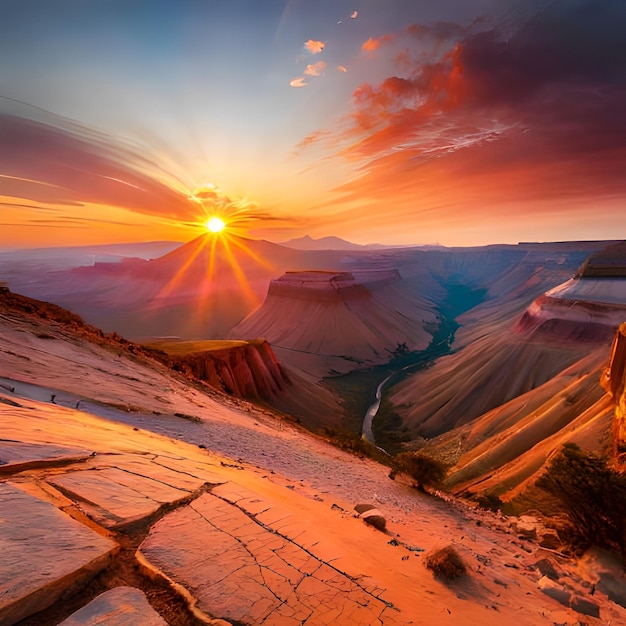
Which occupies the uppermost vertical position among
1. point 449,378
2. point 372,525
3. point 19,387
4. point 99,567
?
point 99,567

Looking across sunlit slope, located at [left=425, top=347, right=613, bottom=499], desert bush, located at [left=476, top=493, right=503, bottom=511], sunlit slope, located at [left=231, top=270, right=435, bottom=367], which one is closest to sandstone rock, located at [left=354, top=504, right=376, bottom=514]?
desert bush, located at [left=476, top=493, right=503, bottom=511]

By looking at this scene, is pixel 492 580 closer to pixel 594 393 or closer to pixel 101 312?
pixel 594 393

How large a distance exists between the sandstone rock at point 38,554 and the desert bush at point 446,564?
13.1 feet

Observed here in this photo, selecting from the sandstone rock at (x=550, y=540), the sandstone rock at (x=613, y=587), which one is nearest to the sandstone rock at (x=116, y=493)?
the sandstone rock at (x=613, y=587)

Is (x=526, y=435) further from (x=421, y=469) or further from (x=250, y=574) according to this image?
(x=250, y=574)

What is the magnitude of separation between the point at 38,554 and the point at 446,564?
4.66 meters

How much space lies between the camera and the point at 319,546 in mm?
4082

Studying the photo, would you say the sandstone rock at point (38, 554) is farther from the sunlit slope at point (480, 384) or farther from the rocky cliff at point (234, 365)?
the sunlit slope at point (480, 384)

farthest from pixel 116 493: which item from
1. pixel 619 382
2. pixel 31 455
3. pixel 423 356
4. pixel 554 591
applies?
pixel 423 356

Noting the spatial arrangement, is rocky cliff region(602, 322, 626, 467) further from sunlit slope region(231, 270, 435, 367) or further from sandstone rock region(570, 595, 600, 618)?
sunlit slope region(231, 270, 435, 367)

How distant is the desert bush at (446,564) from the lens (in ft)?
14.9

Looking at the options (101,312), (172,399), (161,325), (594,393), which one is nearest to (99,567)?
(172,399)

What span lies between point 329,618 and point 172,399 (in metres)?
10.2

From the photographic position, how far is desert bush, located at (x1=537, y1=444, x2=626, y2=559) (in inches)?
309
